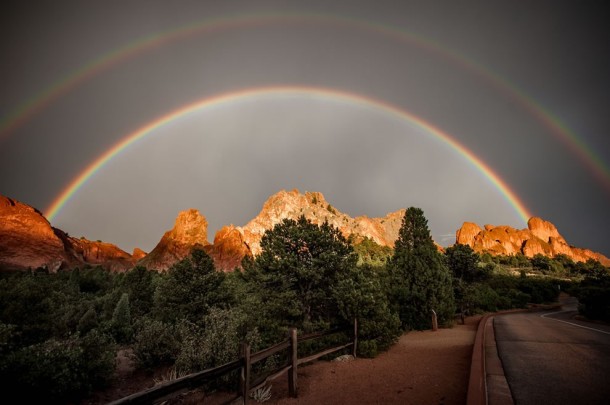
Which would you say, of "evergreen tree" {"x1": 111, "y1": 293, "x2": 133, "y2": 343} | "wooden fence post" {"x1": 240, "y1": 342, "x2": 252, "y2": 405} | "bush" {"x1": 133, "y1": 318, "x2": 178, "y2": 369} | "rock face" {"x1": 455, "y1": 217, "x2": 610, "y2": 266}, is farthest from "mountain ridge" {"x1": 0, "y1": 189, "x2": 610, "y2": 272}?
"wooden fence post" {"x1": 240, "y1": 342, "x2": 252, "y2": 405}

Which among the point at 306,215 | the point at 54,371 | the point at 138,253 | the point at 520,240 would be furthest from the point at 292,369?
the point at 138,253

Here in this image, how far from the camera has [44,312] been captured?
16.5m

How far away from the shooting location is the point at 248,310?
545 inches

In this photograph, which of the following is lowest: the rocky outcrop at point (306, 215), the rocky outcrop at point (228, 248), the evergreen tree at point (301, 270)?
the evergreen tree at point (301, 270)

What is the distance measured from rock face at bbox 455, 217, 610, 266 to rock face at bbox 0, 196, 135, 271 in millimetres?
169719

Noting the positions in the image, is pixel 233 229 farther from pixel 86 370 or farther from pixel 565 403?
pixel 565 403

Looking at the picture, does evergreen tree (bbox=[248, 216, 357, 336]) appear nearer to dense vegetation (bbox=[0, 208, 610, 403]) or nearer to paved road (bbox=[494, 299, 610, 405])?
dense vegetation (bbox=[0, 208, 610, 403])

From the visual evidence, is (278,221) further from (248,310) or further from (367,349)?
(367,349)

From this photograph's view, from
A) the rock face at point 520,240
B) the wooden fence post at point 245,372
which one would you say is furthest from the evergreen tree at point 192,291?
the rock face at point 520,240

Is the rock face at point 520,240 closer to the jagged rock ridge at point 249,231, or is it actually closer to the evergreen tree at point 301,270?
the jagged rock ridge at point 249,231

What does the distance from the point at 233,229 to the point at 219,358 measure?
11927 centimetres

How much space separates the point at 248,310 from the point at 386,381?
747cm

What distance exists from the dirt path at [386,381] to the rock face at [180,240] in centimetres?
11758

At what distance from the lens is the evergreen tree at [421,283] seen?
1903cm
